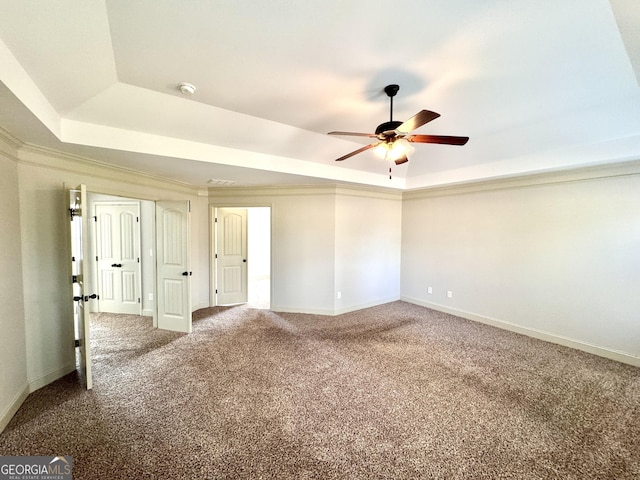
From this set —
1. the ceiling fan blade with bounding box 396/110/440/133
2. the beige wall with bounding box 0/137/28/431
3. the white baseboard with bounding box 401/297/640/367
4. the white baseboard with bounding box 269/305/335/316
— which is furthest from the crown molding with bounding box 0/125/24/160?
the white baseboard with bounding box 401/297/640/367

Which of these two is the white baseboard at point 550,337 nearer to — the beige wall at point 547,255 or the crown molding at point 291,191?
the beige wall at point 547,255

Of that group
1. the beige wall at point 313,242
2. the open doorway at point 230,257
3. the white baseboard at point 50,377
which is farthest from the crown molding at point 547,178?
the white baseboard at point 50,377

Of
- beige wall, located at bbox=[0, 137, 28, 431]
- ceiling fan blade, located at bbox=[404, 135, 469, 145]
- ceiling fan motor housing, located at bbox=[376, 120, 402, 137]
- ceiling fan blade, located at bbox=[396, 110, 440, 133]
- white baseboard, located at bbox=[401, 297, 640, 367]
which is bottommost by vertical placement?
white baseboard, located at bbox=[401, 297, 640, 367]

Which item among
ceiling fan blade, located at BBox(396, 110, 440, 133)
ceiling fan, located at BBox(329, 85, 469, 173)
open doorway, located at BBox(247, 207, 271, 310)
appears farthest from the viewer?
open doorway, located at BBox(247, 207, 271, 310)

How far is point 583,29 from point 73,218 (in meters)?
4.82

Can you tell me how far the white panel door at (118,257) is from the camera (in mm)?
4824

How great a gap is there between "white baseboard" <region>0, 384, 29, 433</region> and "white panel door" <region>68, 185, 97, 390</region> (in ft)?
1.42

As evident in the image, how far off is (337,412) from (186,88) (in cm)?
331

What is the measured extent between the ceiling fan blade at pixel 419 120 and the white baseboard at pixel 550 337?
407 cm

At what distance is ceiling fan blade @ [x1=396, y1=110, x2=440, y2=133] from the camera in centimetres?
175

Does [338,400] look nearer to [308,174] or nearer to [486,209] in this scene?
[308,174]

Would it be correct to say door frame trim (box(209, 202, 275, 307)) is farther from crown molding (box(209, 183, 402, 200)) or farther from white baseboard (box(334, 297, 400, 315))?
white baseboard (box(334, 297, 400, 315))

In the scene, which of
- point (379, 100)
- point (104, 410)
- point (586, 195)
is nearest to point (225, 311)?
point (104, 410)

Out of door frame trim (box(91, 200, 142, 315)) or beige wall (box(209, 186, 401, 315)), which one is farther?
Result: beige wall (box(209, 186, 401, 315))
